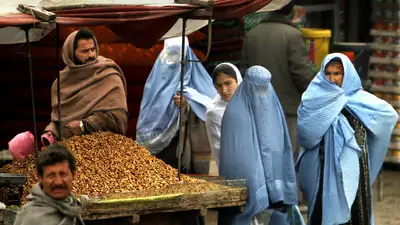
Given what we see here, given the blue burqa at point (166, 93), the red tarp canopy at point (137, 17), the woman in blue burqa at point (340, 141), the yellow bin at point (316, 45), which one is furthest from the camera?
the yellow bin at point (316, 45)

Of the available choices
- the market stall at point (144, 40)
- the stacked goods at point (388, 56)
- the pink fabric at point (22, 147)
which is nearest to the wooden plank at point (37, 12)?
the market stall at point (144, 40)

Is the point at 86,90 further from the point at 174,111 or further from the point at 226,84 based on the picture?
the point at 174,111

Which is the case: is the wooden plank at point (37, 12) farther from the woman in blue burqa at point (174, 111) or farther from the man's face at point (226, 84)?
the woman in blue burqa at point (174, 111)

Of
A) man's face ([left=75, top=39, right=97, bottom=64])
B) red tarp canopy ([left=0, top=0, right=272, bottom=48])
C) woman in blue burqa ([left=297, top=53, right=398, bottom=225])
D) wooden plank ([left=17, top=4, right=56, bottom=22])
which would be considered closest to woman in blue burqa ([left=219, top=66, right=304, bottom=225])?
woman in blue burqa ([left=297, top=53, right=398, bottom=225])

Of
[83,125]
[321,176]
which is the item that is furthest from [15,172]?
[321,176]

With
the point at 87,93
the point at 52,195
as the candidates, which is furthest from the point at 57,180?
the point at 87,93

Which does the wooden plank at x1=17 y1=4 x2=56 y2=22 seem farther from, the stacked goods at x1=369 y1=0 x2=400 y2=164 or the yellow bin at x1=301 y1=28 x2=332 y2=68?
the stacked goods at x1=369 y1=0 x2=400 y2=164

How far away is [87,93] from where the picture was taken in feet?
27.1

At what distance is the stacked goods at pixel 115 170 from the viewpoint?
24.9 ft

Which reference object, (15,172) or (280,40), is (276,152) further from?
(280,40)

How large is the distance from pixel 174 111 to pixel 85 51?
1630 mm

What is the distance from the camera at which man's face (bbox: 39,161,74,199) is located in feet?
19.1

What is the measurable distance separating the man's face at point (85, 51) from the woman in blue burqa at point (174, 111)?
52.7 inches

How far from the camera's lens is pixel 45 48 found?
11016 mm
